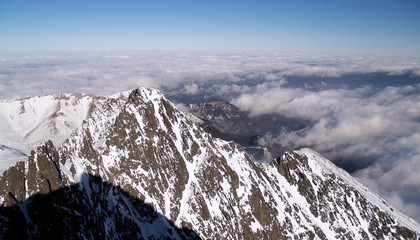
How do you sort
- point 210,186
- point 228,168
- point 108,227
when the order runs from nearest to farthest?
point 108,227 < point 210,186 < point 228,168

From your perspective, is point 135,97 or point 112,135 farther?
point 135,97

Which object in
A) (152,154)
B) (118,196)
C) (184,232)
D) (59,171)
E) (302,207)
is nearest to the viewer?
(59,171)

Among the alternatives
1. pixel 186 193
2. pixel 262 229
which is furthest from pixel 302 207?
pixel 186 193

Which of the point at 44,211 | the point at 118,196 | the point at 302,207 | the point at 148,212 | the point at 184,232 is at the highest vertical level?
the point at 44,211

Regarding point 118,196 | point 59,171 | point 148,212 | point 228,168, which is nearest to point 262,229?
point 228,168

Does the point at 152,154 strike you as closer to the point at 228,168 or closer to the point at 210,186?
the point at 210,186

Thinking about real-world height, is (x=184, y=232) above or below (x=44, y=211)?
below

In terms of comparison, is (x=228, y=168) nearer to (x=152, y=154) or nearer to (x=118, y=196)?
(x=152, y=154)
